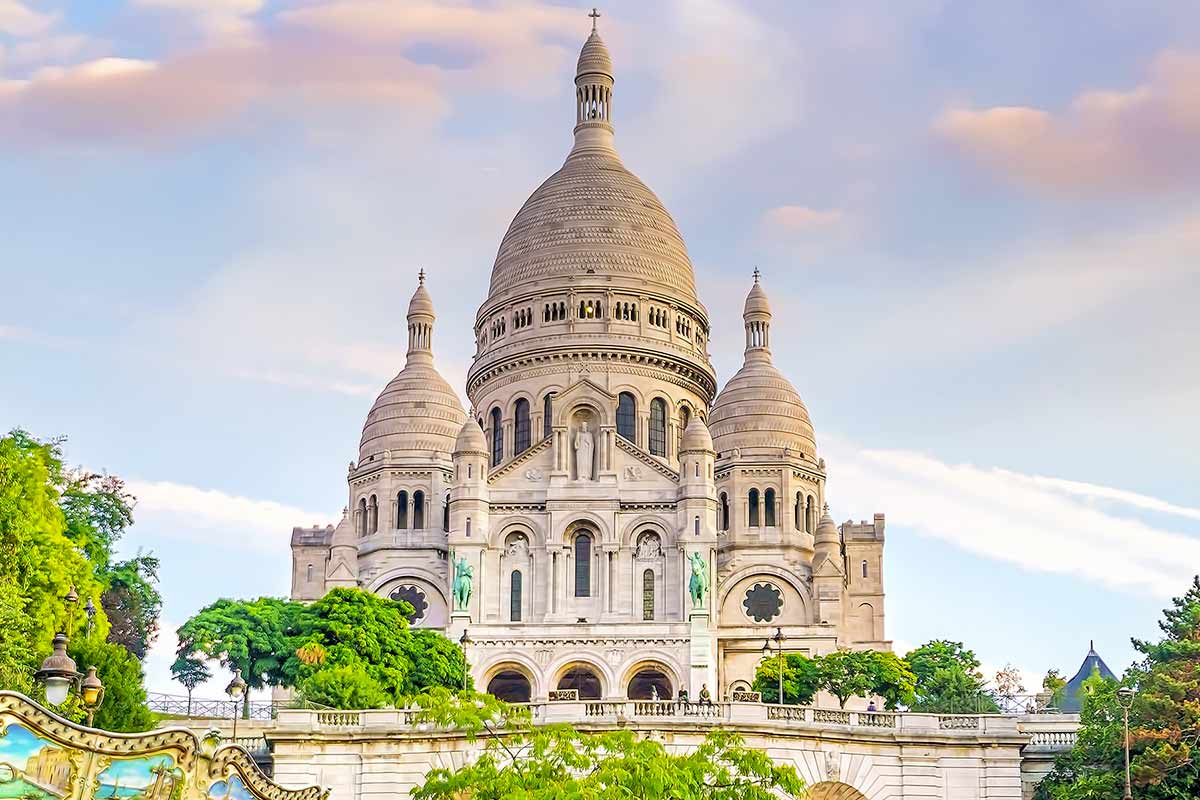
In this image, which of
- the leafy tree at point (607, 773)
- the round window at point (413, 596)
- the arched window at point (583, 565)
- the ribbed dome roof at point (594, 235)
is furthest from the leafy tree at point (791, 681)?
the leafy tree at point (607, 773)

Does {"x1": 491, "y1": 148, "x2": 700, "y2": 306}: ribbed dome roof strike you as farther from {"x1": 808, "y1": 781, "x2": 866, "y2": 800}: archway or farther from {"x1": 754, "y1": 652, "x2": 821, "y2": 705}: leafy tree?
{"x1": 808, "y1": 781, "x2": 866, "y2": 800}: archway

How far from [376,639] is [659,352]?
117 feet

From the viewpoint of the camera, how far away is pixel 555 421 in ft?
347

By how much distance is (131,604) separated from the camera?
264ft

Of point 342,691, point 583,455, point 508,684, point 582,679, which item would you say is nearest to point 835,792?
point 342,691

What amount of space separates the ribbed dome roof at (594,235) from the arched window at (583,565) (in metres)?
17.0

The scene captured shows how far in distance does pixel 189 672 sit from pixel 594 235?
37448 millimetres

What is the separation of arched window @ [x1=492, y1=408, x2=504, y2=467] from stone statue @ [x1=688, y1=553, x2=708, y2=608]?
1586cm

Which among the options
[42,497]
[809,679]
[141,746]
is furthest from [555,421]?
[141,746]

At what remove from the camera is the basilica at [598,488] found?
9712 centimetres

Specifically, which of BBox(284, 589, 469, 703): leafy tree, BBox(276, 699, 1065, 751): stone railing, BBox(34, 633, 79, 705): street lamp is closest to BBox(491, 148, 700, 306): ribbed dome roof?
BBox(284, 589, 469, 703): leafy tree

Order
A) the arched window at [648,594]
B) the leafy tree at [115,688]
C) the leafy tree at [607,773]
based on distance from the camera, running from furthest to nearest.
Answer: the arched window at [648,594]
the leafy tree at [115,688]
the leafy tree at [607,773]

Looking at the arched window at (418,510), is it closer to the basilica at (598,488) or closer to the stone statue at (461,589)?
the basilica at (598,488)

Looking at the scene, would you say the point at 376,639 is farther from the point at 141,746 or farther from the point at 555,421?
the point at 141,746
